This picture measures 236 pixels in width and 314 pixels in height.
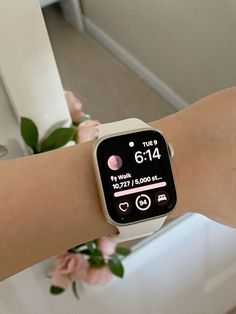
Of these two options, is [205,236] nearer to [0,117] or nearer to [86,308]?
[86,308]

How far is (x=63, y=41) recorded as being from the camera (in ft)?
3.18

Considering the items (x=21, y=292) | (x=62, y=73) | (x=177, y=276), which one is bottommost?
(x=177, y=276)

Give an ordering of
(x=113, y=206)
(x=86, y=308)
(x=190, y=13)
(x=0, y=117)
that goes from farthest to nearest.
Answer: (x=86, y=308), (x=190, y=13), (x=0, y=117), (x=113, y=206)

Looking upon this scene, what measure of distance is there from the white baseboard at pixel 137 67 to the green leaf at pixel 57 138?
26 centimetres

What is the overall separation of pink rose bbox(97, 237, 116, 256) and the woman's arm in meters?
0.41

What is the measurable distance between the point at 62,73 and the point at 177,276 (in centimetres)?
54

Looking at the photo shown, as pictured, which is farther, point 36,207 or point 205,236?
point 205,236

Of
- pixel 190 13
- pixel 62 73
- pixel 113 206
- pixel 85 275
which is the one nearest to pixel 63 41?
pixel 62 73

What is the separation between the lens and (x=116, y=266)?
105 centimetres

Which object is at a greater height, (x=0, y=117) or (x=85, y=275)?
(x=0, y=117)

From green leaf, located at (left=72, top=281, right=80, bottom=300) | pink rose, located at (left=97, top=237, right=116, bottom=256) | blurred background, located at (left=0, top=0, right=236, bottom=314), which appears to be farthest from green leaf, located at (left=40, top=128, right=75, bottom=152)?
green leaf, located at (left=72, top=281, right=80, bottom=300)

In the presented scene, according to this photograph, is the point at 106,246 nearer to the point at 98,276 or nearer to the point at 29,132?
the point at 98,276

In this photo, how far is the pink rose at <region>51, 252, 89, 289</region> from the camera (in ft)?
3.19

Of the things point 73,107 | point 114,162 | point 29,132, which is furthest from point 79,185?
point 73,107
